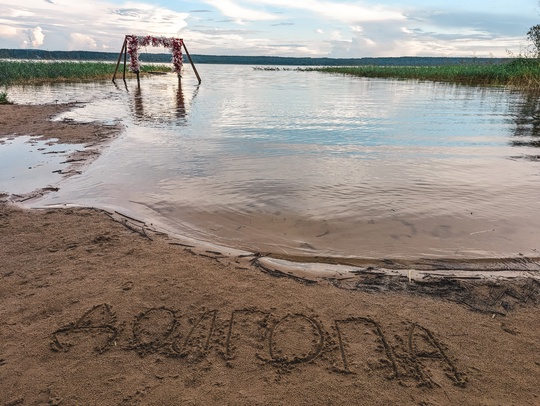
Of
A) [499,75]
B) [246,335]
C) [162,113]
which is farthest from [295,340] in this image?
[499,75]

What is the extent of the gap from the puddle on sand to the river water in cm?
54

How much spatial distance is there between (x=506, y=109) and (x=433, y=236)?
15.4 metres

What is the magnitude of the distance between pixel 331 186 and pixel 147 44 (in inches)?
1200

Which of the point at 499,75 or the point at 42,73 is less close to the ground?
the point at 42,73

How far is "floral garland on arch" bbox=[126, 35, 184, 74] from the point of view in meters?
30.4

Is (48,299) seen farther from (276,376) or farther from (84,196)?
(84,196)

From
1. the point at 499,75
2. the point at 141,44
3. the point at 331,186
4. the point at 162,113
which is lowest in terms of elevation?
the point at 331,186

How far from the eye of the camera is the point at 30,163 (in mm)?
7414

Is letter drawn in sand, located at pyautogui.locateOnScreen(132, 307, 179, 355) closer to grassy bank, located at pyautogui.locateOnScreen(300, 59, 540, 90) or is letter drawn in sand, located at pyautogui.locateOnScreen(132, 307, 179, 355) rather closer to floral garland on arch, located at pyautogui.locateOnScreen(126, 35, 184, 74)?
grassy bank, located at pyautogui.locateOnScreen(300, 59, 540, 90)

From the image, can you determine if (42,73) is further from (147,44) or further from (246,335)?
(246,335)

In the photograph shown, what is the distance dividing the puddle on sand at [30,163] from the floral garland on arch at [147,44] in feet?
78.4

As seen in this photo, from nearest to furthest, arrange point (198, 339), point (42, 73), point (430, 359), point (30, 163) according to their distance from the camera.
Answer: point (430, 359) < point (198, 339) < point (30, 163) < point (42, 73)

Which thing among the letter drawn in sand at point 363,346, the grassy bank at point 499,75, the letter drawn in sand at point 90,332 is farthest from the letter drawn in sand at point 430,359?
the grassy bank at point 499,75

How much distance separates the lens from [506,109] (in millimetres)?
16297
